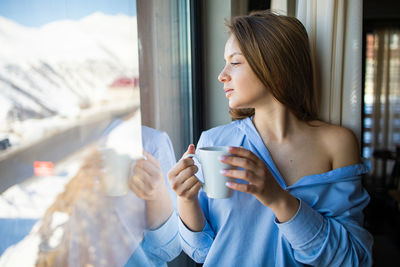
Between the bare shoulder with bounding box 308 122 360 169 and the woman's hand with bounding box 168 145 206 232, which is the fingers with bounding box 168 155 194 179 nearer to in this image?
the woman's hand with bounding box 168 145 206 232

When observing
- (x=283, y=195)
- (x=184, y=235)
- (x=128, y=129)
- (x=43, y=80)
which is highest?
(x=43, y=80)

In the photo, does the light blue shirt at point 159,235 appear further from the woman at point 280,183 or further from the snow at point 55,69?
the snow at point 55,69

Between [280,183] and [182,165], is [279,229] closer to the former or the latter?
[280,183]

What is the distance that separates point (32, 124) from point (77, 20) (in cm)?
17

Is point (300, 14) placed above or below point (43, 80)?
above

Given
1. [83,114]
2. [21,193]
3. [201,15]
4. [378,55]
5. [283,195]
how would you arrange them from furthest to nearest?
[378,55] → [201,15] → [283,195] → [83,114] → [21,193]

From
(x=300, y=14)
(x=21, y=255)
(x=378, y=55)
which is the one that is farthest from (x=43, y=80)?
(x=378, y=55)

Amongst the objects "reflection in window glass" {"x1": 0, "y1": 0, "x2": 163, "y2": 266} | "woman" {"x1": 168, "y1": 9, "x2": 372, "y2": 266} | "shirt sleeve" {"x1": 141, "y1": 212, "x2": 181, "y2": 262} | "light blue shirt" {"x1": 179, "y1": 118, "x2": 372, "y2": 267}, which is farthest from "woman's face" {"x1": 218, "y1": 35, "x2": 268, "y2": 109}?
"shirt sleeve" {"x1": 141, "y1": 212, "x2": 181, "y2": 262}

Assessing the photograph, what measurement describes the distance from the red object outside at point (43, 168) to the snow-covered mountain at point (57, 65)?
0.06 m

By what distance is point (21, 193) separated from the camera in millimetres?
329

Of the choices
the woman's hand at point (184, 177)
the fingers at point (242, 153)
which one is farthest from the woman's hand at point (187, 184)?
the fingers at point (242, 153)

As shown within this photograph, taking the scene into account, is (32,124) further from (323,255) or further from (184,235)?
(323,255)

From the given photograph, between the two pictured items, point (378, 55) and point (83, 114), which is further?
point (378, 55)

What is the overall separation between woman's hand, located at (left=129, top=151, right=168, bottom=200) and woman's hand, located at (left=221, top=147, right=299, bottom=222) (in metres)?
0.24
